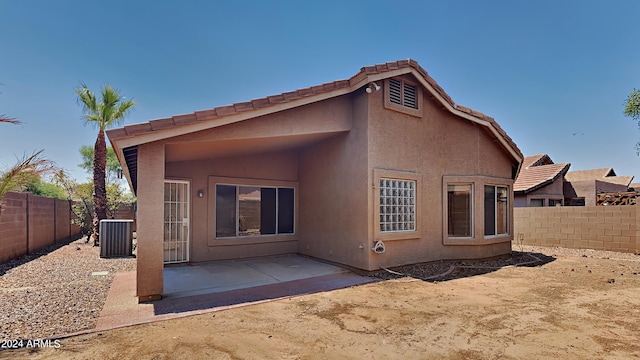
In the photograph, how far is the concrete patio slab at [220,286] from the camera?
6031mm

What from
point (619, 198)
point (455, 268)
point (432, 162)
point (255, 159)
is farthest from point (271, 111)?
point (619, 198)

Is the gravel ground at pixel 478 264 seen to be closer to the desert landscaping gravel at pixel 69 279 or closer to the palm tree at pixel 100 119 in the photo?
the desert landscaping gravel at pixel 69 279

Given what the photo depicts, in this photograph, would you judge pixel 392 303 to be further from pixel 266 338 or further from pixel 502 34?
pixel 502 34

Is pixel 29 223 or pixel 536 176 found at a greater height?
pixel 536 176

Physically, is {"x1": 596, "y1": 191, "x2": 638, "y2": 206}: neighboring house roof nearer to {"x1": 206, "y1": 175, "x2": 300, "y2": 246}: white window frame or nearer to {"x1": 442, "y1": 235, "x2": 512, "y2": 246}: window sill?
{"x1": 442, "y1": 235, "x2": 512, "y2": 246}: window sill

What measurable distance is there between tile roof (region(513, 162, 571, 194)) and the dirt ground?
15730mm

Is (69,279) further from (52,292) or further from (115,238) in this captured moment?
(115,238)

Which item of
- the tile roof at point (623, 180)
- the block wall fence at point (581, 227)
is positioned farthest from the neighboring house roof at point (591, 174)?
the block wall fence at point (581, 227)

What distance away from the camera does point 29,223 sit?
492 inches

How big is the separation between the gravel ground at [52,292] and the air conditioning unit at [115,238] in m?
0.52

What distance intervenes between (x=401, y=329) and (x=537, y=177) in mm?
23028

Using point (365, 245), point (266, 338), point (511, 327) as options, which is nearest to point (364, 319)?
point (266, 338)

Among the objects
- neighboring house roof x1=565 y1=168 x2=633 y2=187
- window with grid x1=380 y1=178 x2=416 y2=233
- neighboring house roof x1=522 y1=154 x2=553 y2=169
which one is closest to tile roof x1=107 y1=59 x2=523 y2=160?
window with grid x1=380 y1=178 x2=416 y2=233

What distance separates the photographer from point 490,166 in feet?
40.3
